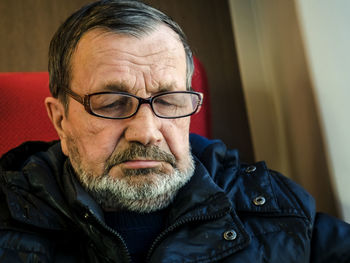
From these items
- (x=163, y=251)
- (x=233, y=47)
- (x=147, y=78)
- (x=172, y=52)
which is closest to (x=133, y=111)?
(x=147, y=78)

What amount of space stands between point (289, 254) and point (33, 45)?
172 cm

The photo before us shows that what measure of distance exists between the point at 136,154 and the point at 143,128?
77 millimetres

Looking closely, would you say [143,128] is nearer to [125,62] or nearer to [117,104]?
[117,104]

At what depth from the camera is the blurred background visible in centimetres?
116

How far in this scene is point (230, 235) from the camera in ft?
3.04

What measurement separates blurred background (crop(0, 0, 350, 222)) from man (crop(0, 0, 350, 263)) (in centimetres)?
29

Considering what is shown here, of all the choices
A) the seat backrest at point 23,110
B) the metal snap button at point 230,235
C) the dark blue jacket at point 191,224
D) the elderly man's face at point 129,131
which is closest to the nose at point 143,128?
the elderly man's face at point 129,131

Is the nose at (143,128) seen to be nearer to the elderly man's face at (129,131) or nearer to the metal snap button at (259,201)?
the elderly man's face at (129,131)

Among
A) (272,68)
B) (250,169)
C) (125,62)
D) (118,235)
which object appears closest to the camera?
(118,235)

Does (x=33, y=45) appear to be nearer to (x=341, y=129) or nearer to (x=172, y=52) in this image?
(x=172, y=52)

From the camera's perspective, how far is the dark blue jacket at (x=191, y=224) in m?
0.91

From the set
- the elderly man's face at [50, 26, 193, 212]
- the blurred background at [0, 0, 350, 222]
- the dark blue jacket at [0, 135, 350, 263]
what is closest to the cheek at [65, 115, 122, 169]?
the elderly man's face at [50, 26, 193, 212]

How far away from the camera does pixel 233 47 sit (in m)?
2.06

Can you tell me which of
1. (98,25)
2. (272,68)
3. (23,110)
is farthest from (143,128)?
(272,68)
